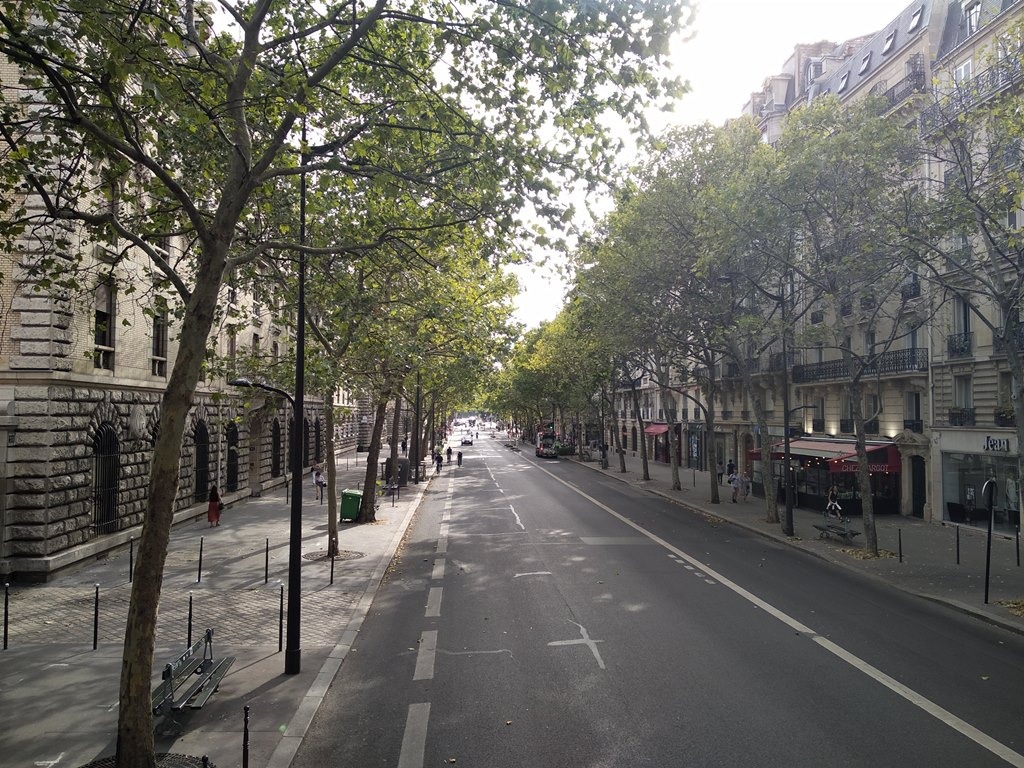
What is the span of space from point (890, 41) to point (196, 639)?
3482 centimetres

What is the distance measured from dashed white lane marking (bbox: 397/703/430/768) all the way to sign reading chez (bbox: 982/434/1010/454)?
2100cm

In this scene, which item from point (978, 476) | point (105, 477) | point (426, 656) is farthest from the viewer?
point (978, 476)

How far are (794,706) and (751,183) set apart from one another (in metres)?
13.2

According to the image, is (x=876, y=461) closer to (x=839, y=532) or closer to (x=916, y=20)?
(x=839, y=532)

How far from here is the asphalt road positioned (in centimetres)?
662

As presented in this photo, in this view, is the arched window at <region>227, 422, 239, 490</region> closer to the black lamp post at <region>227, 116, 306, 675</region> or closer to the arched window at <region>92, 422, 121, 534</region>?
the arched window at <region>92, 422, 121, 534</region>

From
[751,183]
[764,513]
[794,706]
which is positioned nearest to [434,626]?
[794,706]

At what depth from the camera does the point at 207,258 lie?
21.9 ft

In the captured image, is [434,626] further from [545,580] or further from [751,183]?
[751,183]

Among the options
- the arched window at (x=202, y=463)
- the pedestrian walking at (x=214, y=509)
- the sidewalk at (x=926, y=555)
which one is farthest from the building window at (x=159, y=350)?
the sidewalk at (x=926, y=555)

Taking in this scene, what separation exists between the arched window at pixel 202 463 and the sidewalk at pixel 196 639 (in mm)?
5149

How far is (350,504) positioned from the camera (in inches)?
886

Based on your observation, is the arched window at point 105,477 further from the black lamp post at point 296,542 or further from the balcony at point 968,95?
the balcony at point 968,95

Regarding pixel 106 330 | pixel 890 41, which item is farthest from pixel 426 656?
pixel 890 41
